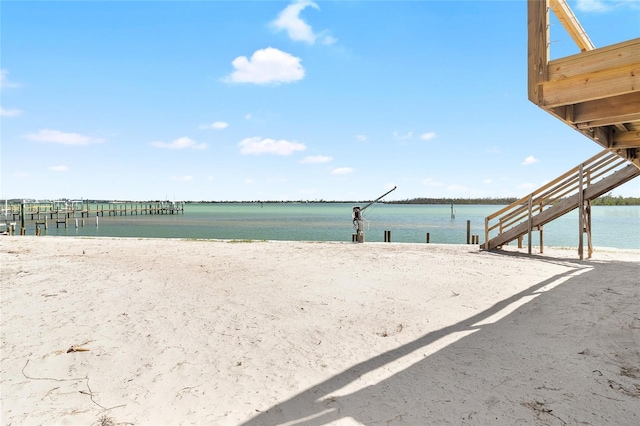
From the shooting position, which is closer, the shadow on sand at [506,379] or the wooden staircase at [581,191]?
the shadow on sand at [506,379]

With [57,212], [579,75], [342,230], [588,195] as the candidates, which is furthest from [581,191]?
[57,212]

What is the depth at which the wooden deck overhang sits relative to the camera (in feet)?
11.2

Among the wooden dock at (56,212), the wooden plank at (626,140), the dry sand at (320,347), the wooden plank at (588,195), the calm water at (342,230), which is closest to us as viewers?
the dry sand at (320,347)

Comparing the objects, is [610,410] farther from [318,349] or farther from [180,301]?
[180,301]

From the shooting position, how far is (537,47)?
3822mm

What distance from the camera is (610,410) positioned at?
11.6ft

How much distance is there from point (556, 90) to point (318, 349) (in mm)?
4170

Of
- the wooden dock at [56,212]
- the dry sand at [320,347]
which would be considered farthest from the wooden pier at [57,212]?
the dry sand at [320,347]

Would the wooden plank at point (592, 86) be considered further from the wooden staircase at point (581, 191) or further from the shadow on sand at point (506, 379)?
the wooden staircase at point (581, 191)

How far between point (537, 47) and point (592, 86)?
0.66 m

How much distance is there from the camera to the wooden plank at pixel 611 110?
4.13 metres

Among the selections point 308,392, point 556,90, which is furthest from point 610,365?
point 308,392

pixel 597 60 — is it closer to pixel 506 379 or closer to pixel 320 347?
pixel 506 379

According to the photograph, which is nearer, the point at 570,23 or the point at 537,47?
the point at 537,47
